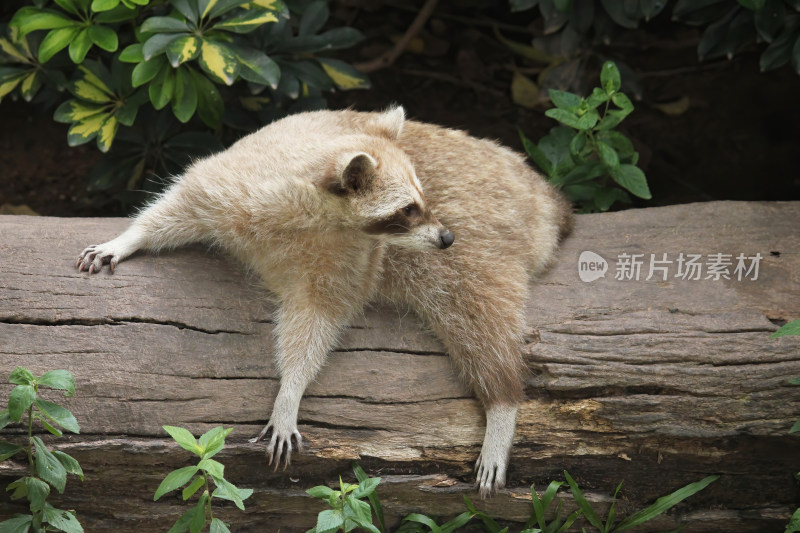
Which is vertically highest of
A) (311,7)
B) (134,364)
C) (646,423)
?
(311,7)

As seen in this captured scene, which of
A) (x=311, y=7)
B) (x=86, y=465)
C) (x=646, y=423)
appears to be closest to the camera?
(x=86, y=465)

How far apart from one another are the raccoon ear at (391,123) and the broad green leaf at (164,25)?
1265mm

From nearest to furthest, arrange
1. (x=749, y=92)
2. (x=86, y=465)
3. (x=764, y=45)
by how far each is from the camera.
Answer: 1. (x=86, y=465)
2. (x=764, y=45)
3. (x=749, y=92)

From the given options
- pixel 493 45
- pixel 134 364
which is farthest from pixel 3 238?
pixel 493 45

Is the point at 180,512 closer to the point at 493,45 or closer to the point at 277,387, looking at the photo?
the point at 277,387

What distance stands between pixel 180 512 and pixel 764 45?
5325 millimetres

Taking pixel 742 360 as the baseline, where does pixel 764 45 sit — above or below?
above

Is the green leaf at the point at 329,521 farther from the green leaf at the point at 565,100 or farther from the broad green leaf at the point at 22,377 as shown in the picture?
the green leaf at the point at 565,100

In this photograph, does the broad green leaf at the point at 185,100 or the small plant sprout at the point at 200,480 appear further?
the broad green leaf at the point at 185,100

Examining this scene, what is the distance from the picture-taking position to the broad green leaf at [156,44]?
4332 mm

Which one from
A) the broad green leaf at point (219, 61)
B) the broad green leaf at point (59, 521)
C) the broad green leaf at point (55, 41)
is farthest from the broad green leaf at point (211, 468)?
the broad green leaf at point (55, 41)

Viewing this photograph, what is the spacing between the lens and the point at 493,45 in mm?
6844

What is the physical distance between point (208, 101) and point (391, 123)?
134cm

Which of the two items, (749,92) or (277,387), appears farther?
(749,92)
